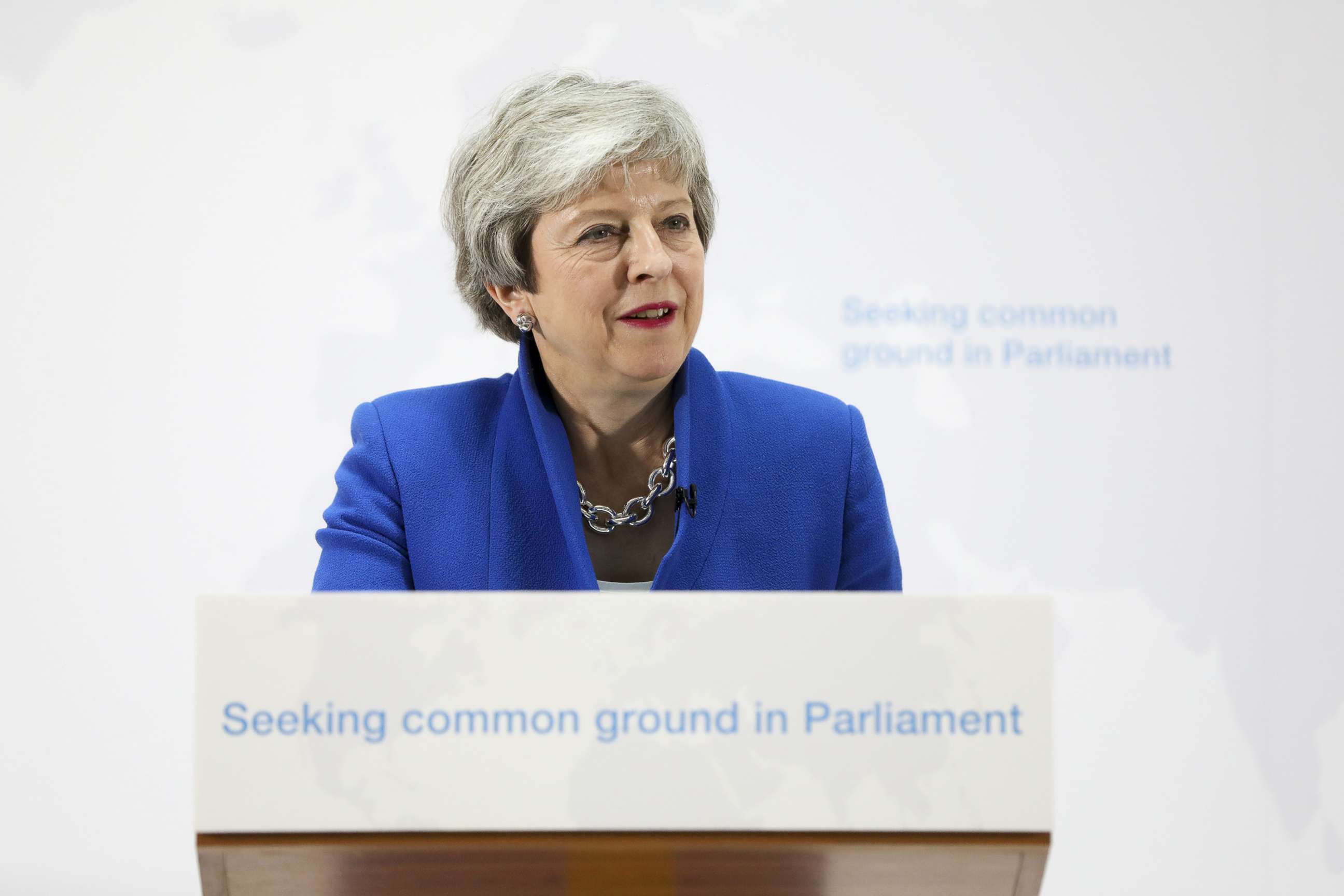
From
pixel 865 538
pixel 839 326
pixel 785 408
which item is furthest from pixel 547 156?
pixel 839 326

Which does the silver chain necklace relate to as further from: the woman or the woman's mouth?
the woman's mouth

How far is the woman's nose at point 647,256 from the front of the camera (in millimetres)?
1451

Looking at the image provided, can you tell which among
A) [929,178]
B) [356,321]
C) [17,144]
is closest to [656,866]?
[356,321]

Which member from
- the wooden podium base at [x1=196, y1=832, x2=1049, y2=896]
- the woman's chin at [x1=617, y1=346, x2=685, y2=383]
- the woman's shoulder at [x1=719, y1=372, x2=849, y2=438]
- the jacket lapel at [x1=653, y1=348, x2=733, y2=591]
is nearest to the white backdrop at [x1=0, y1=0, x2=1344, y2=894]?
the woman's shoulder at [x1=719, y1=372, x2=849, y2=438]

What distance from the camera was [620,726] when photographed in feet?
2.33

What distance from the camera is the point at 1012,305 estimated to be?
106 inches

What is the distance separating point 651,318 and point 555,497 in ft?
0.89

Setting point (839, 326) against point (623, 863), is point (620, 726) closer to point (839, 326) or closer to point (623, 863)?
point (623, 863)

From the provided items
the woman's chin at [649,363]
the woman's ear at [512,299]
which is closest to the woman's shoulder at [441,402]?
the woman's ear at [512,299]

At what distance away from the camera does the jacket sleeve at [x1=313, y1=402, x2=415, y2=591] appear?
1.37m

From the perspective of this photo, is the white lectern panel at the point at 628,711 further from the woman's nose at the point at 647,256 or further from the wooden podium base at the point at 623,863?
the woman's nose at the point at 647,256

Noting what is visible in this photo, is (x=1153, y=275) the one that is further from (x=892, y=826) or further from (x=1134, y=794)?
(x=892, y=826)

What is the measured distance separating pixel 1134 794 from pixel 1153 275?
121 centimetres

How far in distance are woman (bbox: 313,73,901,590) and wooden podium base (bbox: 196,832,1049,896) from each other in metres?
0.60
